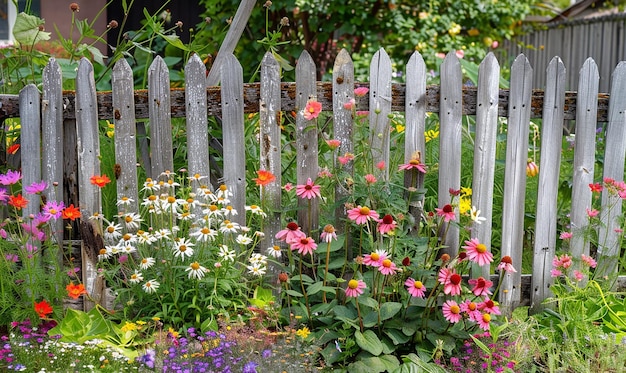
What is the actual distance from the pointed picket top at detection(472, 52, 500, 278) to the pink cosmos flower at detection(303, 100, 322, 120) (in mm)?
824

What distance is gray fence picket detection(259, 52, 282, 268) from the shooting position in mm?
3805

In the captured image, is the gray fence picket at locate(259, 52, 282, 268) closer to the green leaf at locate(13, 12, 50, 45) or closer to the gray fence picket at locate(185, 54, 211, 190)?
the gray fence picket at locate(185, 54, 211, 190)

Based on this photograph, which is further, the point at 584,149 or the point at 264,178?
the point at 584,149

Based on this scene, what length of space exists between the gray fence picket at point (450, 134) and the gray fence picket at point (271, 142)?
78 centimetres

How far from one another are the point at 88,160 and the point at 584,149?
2.42m

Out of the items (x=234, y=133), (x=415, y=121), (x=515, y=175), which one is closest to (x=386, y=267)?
(x=415, y=121)

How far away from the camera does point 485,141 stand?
398 centimetres

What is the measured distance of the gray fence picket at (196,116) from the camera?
376 centimetres

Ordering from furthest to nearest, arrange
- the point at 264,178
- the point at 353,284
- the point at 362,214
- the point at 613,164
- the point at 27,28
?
the point at 613,164
the point at 27,28
the point at 264,178
the point at 362,214
the point at 353,284

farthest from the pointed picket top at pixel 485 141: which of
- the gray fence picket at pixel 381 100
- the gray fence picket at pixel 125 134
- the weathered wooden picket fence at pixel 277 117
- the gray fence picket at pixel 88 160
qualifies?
the gray fence picket at pixel 88 160

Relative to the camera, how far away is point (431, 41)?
29.6ft

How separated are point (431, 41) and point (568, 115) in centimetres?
505

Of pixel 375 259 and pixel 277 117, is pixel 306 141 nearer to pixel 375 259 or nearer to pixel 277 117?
pixel 277 117

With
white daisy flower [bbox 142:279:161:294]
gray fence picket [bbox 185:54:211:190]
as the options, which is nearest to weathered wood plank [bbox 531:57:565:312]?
gray fence picket [bbox 185:54:211:190]
